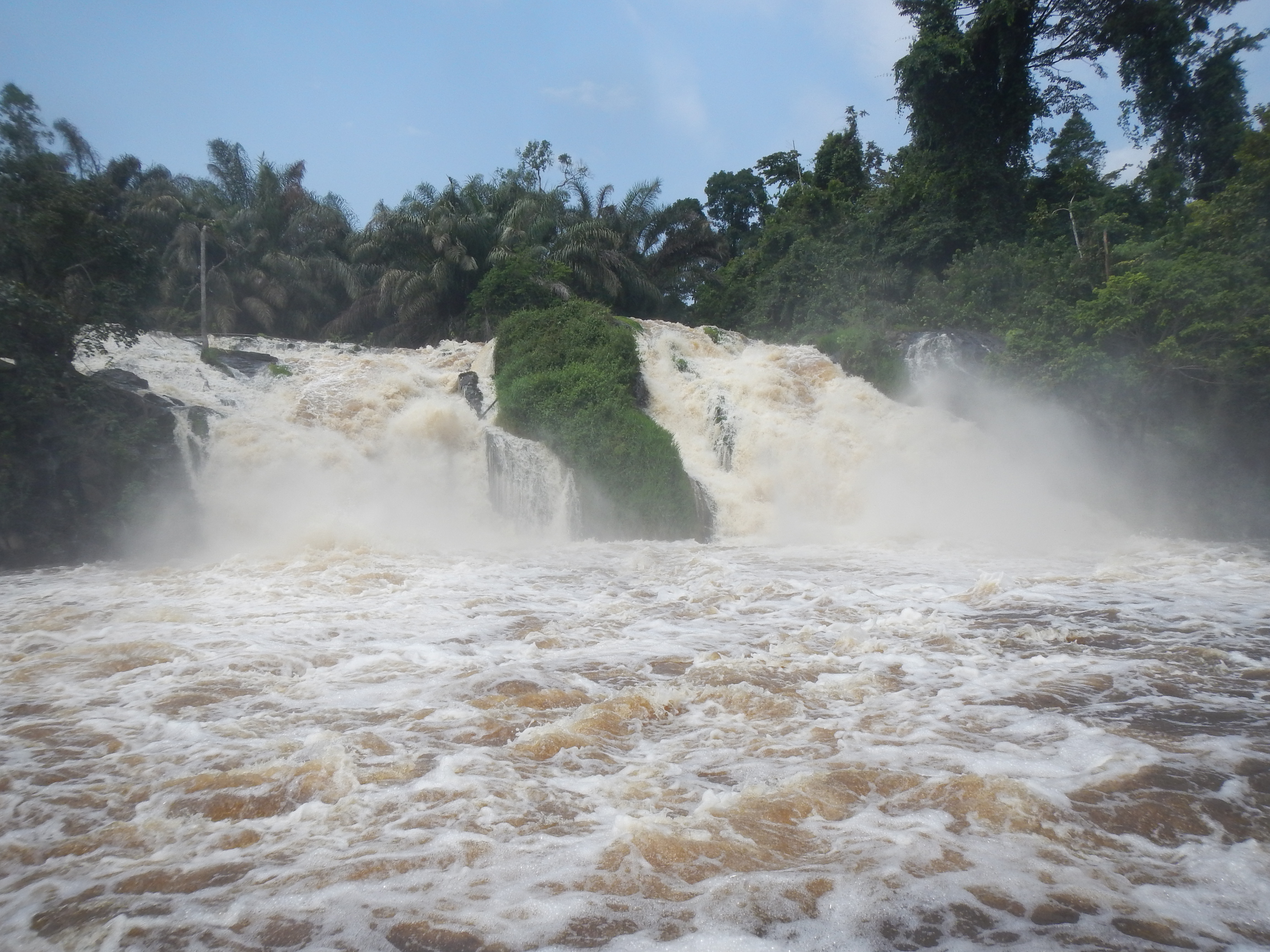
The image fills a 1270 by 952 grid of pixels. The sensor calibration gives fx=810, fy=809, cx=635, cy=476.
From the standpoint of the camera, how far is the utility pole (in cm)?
1984

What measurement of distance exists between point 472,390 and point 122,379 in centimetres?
633

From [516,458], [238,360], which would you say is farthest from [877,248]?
[238,360]

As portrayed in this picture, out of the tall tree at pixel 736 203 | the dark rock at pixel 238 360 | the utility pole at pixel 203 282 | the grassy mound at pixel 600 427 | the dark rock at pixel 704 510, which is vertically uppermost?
the tall tree at pixel 736 203

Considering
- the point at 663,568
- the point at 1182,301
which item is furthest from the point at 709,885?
the point at 1182,301

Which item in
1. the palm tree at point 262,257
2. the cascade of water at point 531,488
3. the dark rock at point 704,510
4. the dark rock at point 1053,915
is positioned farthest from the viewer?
the palm tree at point 262,257

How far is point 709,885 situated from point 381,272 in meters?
27.2

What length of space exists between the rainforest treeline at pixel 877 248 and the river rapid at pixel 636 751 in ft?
13.3

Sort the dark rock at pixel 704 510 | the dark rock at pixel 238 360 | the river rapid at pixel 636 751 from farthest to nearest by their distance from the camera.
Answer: the dark rock at pixel 238 360 → the dark rock at pixel 704 510 → the river rapid at pixel 636 751

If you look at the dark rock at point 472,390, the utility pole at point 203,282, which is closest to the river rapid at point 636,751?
the dark rock at point 472,390

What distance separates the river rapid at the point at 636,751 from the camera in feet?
10.9

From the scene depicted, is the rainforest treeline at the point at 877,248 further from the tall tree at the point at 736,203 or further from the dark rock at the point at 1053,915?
the dark rock at the point at 1053,915

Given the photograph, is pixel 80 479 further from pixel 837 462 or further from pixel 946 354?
pixel 946 354

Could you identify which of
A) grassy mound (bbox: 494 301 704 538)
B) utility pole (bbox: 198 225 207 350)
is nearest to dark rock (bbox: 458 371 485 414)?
grassy mound (bbox: 494 301 704 538)

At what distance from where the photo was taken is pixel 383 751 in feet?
16.2
